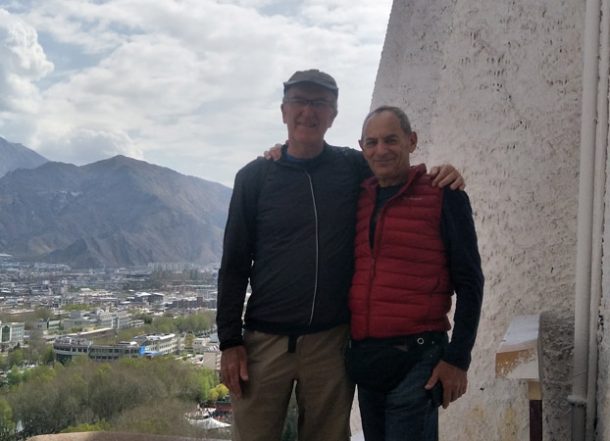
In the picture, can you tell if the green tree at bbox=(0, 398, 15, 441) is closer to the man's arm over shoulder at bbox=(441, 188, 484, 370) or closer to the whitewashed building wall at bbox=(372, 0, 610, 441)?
the whitewashed building wall at bbox=(372, 0, 610, 441)

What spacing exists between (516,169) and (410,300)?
1.09 m

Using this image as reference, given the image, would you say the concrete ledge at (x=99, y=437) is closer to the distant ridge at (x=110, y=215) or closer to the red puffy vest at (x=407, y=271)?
the red puffy vest at (x=407, y=271)

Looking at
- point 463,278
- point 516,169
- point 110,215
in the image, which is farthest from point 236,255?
point 110,215

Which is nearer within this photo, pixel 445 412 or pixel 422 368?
pixel 422 368

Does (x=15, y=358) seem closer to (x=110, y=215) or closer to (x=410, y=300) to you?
(x=410, y=300)

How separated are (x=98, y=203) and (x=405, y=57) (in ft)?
99.8

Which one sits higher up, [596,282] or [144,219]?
[144,219]

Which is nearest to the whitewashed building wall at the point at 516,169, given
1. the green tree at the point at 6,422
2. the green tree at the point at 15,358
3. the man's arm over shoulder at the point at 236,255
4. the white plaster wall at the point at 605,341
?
the white plaster wall at the point at 605,341

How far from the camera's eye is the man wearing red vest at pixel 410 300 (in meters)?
1.88

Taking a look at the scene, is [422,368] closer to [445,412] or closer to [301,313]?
[301,313]

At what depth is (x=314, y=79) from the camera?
2.22 meters

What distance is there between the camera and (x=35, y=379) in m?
9.03

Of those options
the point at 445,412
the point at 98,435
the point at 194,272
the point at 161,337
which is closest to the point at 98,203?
the point at 194,272

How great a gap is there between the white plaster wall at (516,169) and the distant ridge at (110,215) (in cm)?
1636
